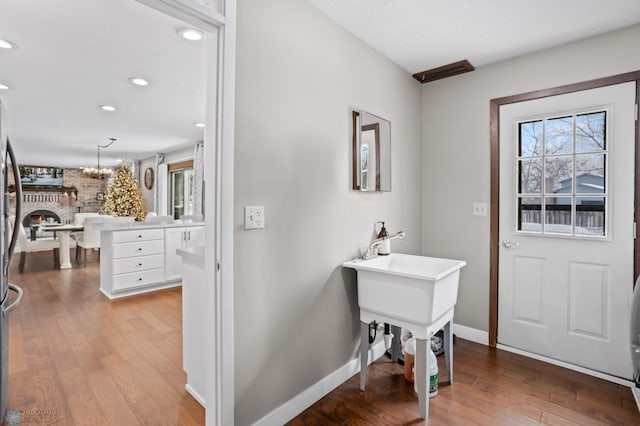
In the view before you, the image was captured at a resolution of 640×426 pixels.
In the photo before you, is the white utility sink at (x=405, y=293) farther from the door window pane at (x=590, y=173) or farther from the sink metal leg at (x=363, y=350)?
the door window pane at (x=590, y=173)

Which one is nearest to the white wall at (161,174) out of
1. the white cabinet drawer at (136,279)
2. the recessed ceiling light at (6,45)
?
the white cabinet drawer at (136,279)

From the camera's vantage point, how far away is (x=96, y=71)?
10.1 feet

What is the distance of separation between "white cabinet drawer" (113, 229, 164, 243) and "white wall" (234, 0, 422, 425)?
330 centimetres

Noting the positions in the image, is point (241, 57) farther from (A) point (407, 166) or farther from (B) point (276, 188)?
(A) point (407, 166)

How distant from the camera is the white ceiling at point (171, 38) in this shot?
78.7 inches

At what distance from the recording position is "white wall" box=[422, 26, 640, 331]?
254cm

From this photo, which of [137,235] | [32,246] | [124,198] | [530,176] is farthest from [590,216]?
[32,246]

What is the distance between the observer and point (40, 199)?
34.5ft

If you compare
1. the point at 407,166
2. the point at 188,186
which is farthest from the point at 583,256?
the point at 188,186

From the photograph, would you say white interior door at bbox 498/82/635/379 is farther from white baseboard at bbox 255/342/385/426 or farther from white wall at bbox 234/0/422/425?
white baseboard at bbox 255/342/385/426

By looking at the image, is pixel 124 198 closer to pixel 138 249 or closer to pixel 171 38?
pixel 138 249

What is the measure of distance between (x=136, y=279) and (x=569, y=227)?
471 cm

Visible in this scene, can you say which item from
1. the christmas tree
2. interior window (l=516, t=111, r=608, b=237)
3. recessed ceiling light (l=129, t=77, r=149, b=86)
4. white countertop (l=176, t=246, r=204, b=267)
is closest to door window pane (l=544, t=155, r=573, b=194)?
interior window (l=516, t=111, r=608, b=237)

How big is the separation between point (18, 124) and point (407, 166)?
5781 millimetres
